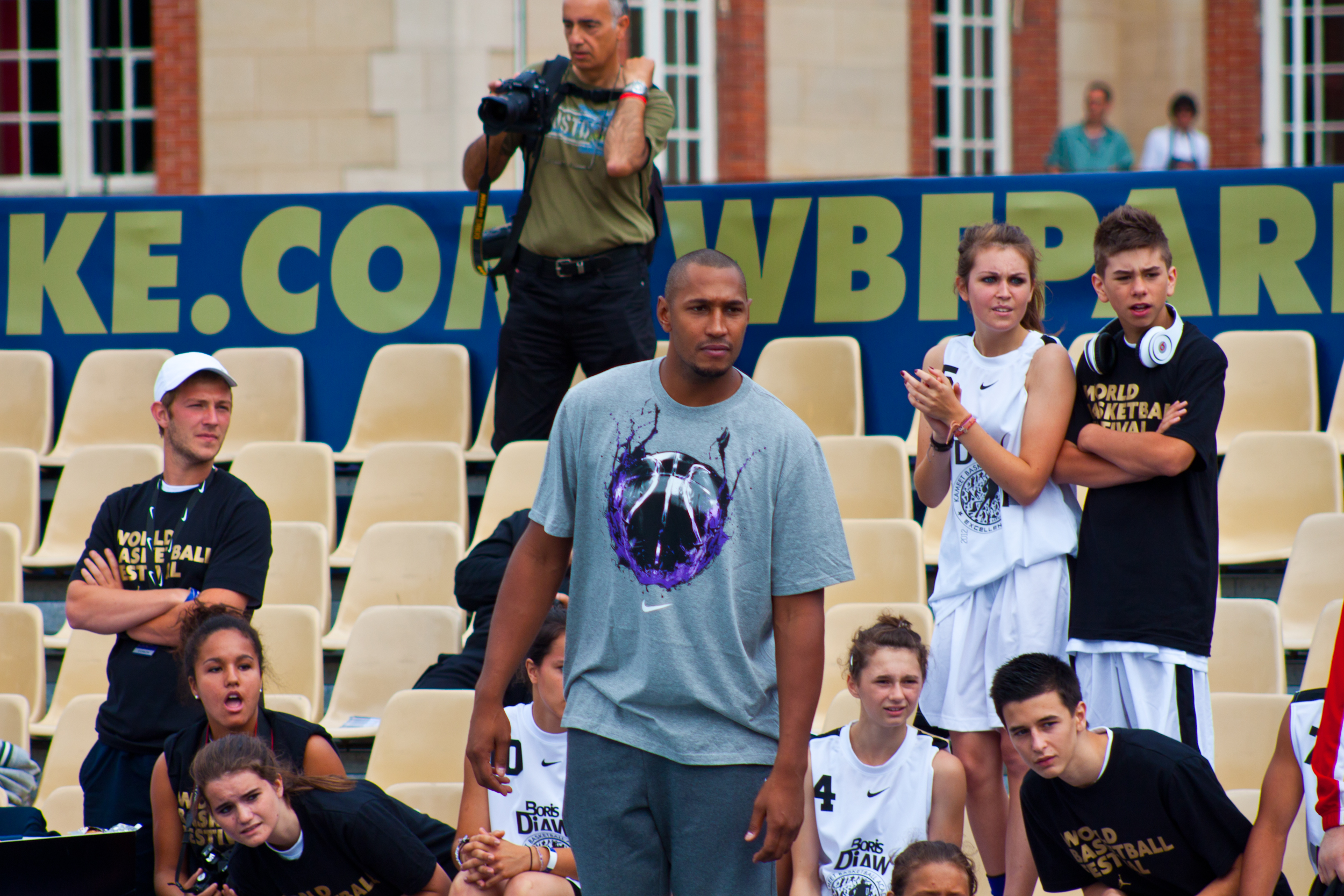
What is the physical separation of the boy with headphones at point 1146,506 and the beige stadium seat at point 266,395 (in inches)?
161

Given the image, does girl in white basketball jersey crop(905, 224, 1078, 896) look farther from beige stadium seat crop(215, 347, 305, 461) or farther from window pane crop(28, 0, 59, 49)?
window pane crop(28, 0, 59, 49)

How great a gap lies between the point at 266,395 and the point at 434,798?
3.07m

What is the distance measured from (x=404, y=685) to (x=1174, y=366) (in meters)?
2.63

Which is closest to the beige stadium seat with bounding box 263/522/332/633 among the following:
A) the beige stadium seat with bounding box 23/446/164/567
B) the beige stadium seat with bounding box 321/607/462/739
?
the beige stadium seat with bounding box 321/607/462/739

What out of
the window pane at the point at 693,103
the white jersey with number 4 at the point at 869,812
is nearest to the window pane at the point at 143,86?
the window pane at the point at 693,103

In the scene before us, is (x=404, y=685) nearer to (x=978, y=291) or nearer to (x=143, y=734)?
(x=143, y=734)

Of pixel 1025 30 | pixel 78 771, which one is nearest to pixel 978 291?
pixel 78 771

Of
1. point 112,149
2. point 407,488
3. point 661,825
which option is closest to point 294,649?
point 407,488

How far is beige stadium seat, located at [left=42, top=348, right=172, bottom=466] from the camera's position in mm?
6750

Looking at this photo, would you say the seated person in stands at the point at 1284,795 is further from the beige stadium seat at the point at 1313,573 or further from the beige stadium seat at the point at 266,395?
the beige stadium seat at the point at 266,395

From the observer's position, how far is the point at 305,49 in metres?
9.61

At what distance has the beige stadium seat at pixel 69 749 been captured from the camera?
4688 millimetres

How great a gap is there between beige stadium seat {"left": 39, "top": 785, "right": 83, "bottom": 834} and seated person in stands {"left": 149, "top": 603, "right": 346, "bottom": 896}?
0.64m

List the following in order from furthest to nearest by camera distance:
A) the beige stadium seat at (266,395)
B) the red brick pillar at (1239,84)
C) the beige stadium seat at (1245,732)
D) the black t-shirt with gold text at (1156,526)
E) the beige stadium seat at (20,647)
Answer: the red brick pillar at (1239,84)
the beige stadium seat at (266,395)
the beige stadium seat at (20,647)
the beige stadium seat at (1245,732)
the black t-shirt with gold text at (1156,526)
